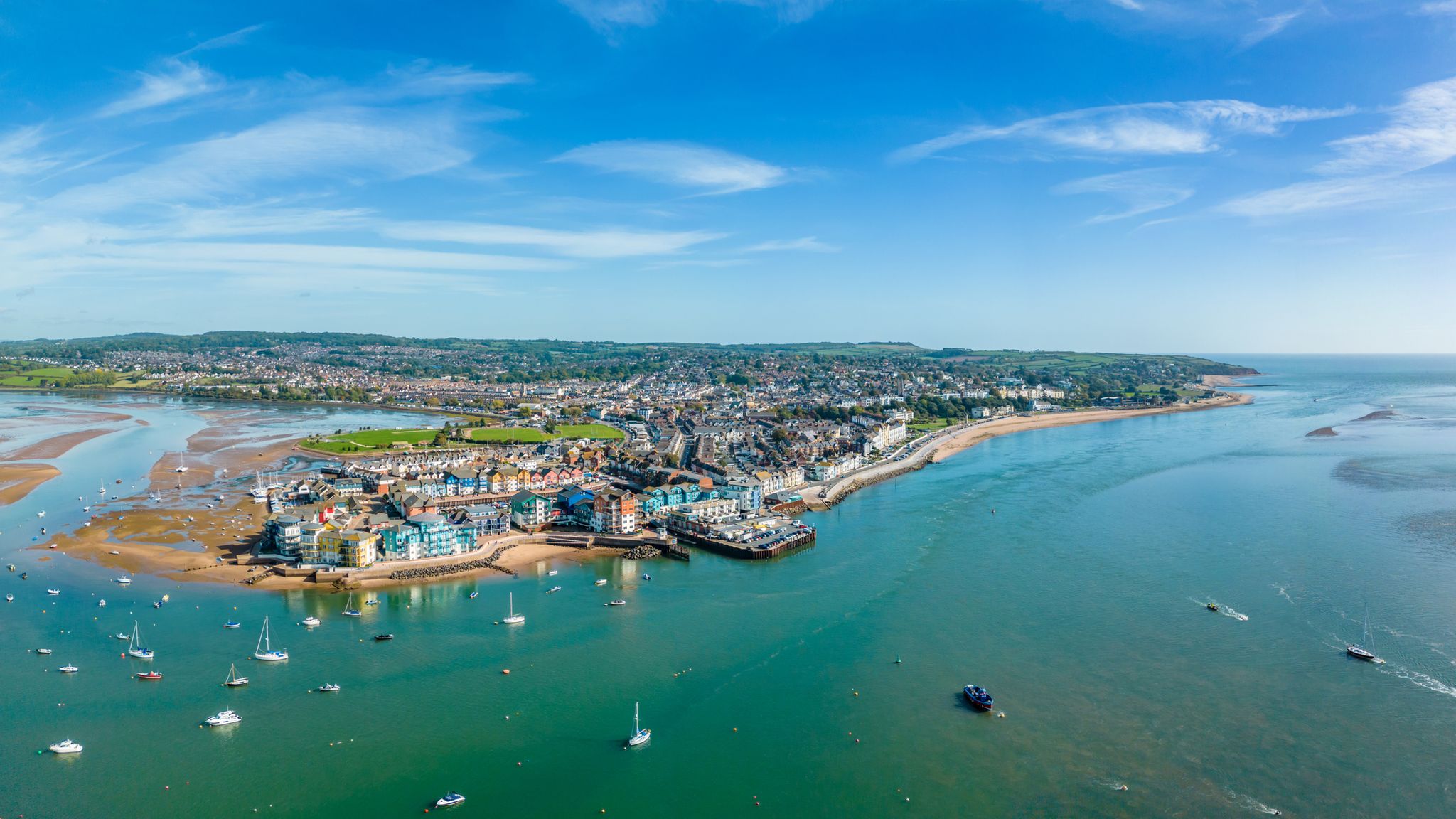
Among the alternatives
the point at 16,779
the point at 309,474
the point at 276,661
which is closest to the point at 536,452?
the point at 309,474

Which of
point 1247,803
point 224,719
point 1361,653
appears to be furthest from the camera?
point 1361,653

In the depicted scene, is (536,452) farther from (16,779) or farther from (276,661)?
(16,779)

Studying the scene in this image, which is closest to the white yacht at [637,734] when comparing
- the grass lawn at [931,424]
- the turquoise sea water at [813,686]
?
the turquoise sea water at [813,686]

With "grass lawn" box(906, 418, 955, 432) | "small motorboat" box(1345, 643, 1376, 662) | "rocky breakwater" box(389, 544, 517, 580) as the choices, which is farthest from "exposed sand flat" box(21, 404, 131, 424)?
"small motorboat" box(1345, 643, 1376, 662)

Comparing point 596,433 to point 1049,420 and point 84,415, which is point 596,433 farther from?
point 84,415

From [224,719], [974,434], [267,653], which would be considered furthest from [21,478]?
[974,434]

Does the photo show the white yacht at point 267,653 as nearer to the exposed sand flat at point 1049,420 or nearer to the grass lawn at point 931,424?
the exposed sand flat at point 1049,420
